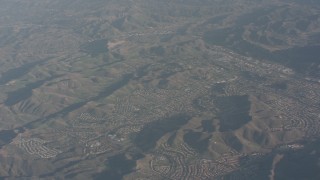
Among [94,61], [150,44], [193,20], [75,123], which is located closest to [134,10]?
[193,20]

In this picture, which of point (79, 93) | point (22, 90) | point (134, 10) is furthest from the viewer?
point (134, 10)

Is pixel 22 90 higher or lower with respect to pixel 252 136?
lower

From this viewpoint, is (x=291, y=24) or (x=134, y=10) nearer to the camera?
(x=291, y=24)

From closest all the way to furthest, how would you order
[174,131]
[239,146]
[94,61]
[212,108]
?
[239,146] → [174,131] → [212,108] → [94,61]

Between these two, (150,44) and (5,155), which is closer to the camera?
Answer: (5,155)

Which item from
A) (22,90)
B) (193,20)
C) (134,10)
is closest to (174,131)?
(22,90)

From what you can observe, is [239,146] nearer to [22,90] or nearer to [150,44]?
[22,90]

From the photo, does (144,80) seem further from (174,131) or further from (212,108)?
(174,131)

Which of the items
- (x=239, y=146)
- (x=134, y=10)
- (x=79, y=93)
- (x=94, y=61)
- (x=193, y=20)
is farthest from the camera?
(x=134, y=10)

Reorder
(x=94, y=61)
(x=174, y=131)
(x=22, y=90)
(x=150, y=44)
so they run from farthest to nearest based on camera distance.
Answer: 1. (x=150, y=44)
2. (x=94, y=61)
3. (x=22, y=90)
4. (x=174, y=131)
